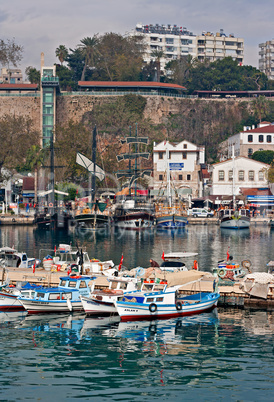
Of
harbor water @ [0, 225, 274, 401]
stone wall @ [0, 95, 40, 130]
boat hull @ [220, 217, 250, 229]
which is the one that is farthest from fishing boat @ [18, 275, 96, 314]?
stone wall @ [0, 95, 40, 130]

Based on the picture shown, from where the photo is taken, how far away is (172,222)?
95938 mm

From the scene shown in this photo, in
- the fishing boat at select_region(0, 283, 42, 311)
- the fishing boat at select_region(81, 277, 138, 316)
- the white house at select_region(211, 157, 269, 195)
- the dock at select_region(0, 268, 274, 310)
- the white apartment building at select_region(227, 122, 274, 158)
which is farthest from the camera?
the white apartment building at select_region(227, 122, 274, 158)

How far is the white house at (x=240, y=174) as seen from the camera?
119500mm

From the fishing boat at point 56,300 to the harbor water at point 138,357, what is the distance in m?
0.60

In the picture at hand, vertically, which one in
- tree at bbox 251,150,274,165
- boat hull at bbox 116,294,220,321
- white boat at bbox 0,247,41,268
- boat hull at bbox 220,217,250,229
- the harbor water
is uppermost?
tree at bbox 251,150,274,165

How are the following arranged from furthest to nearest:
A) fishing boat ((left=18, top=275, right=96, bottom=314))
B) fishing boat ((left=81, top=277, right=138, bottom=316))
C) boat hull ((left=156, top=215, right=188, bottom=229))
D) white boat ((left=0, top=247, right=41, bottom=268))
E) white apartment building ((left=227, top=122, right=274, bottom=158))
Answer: white apartment building ((left=227, top=122, right=274, bottom=158)), boat hull ((left=156, top=215, right=188, bottom=229)), white boat ((left=0, top=247, right=41, bottom=268)), fishing boat ((left=18, top=275, right=96, bottom=314)), fishing boat ((left=81, top=277, right=138, bottom=316))

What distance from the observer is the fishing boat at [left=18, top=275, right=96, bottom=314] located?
3838 centimetres

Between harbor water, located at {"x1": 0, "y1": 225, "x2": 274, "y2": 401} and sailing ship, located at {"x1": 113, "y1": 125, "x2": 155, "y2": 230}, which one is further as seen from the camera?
sailing ship, located at {"x1": 113, "y1": 125, "x2": 155, "y2": 230}

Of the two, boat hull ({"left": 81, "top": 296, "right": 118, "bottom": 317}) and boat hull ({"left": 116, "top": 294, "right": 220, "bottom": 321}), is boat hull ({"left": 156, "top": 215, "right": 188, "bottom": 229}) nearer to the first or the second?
boat hull ({"left": 116, "top": 294, "right": 220, "bottom": 321})

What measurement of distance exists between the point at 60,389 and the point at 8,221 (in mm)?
76142

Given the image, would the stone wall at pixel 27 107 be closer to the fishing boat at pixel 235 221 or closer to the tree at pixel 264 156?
the tree at pixel 264 156

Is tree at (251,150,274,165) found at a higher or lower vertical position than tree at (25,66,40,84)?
lower

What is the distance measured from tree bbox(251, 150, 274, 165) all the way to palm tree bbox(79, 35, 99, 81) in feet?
189

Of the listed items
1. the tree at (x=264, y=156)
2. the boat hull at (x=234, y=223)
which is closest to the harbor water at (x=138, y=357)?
the boat hull at (x=234, y=223)
